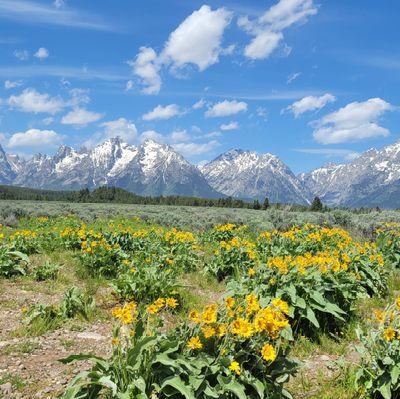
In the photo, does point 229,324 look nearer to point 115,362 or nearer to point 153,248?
point 115,362

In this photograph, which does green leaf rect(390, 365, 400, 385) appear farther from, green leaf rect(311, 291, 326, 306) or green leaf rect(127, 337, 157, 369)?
green leaf rect(127, 337, 157, 369)

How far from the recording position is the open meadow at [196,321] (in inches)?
132

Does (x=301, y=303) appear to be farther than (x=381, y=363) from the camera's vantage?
Yes

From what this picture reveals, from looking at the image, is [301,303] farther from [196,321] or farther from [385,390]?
[196,321]

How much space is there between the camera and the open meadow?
337 centimetres


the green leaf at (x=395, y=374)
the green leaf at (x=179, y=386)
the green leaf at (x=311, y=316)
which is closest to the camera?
the green leaf at (x=179, y=386)

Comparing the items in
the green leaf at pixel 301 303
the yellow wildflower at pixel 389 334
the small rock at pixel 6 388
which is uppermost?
the yellow wildflower at pixel 389 334

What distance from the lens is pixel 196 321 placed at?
3.52 meters

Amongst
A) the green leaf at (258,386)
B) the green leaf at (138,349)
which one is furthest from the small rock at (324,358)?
the green leaf at (138,349)

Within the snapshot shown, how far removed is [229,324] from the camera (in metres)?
3.65

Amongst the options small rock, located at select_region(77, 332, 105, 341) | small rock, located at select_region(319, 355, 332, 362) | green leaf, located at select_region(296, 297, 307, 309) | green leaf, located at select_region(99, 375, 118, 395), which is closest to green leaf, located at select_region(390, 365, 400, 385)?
small rock, located at select_region(319, 355, 332, 362)

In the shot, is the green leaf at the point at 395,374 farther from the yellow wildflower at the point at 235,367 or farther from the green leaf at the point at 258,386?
the yellow wildflower at the point at 235,367

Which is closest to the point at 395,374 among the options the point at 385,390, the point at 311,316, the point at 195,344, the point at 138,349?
the point at 385,390

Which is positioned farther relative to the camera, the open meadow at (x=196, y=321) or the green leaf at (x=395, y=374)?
the green leaf at (x=395, y=374)
